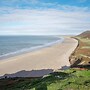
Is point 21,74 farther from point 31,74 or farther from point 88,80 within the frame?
point 88,80

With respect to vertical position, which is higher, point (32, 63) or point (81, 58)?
point (81, 58)

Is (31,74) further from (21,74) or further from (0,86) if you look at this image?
(0,86)

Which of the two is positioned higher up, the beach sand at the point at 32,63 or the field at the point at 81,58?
the field at the point at 81,58

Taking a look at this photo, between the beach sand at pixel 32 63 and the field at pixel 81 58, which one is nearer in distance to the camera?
the field at pixel 81 58

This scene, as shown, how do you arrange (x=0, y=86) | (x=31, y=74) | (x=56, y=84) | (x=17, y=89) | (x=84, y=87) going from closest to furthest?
(x=84, y=87), (x=56, y=84), (x=17, y=89), (x=0, y=86), (x=31, y=74)

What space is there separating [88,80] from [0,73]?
2166cm

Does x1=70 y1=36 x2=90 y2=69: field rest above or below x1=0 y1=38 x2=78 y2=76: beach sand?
above

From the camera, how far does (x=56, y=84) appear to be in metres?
17.4

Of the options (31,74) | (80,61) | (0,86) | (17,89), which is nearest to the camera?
(17,89)

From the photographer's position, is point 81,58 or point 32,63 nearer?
point 81,58

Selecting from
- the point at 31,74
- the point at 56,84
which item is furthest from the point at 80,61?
the point at 56,84

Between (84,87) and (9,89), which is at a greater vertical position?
(84,87)

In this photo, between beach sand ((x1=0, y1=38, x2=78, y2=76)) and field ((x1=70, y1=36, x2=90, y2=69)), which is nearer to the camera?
field ((x1=70, y1=36, x2=90, y2=69))

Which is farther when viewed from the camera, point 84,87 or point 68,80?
point 68,80
